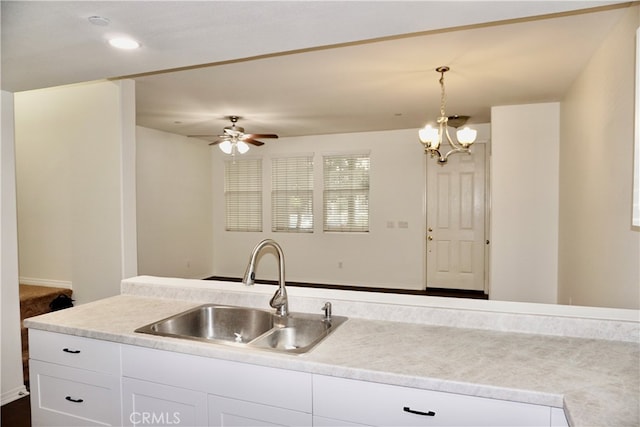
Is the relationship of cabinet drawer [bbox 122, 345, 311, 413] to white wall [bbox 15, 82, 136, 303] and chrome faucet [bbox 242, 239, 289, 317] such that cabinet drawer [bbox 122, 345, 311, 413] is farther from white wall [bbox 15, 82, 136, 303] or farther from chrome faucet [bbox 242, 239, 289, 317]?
white wall [bbox 15, 82, 136, 303]

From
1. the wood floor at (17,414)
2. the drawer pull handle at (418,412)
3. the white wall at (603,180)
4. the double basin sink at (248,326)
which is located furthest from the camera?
the wood floor at (17,414)

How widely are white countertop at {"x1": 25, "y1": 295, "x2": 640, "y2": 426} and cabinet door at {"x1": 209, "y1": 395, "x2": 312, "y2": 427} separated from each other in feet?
0.56

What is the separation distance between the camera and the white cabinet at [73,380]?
5.63 feet

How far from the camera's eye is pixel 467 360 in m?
1.39

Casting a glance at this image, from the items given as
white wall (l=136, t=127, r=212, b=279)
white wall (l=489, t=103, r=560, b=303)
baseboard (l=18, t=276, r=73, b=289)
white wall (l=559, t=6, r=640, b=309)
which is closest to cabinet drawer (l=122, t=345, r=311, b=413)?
white wall (l=559, t=6, r=640, b=309)

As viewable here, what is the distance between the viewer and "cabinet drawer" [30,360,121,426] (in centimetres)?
172

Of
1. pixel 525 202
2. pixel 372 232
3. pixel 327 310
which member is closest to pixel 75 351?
pixel 327 310

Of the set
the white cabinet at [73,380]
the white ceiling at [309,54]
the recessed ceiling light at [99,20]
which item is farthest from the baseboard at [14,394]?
the recessed ceiling light at [99,20]

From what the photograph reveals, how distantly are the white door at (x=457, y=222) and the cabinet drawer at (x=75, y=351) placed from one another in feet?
17.2

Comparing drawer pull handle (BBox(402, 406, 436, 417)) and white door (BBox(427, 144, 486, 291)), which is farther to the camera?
white door (BBox(427, 144, 486, 291))

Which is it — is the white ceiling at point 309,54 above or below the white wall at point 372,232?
above

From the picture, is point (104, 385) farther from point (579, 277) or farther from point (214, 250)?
point (214, 250)

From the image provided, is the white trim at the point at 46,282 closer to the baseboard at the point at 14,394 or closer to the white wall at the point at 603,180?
the baseboard at the point at 14,394

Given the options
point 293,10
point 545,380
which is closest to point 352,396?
point 545,380
